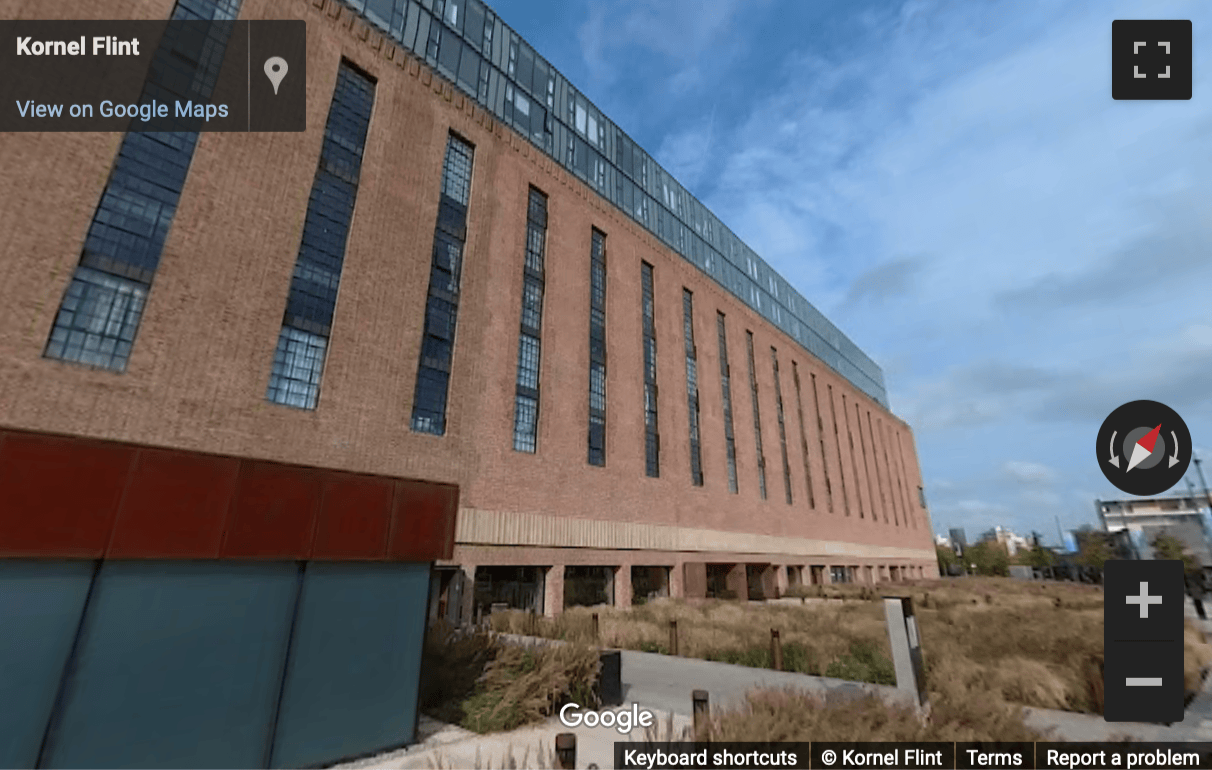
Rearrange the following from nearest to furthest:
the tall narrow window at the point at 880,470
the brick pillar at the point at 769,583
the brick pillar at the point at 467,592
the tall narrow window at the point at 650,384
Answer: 1. the brick pillar at the point at 467,592
2. the tall narrow window at the point at 650,384
3. the brick pillar at the point at 769,583
4. the tall narrow window at the point at 880,470

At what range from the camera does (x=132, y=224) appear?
14.5m

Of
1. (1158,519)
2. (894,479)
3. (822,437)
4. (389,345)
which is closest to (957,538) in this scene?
(1158,519)

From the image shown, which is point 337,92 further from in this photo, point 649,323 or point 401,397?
point 649,323

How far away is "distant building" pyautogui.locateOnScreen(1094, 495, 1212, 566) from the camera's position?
54.7 metres

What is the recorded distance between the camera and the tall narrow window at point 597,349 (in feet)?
89.6

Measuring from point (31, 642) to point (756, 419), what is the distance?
41198 millimetres

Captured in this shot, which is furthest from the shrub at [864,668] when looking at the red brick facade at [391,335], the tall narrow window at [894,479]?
the tall narrow window at [894,479]

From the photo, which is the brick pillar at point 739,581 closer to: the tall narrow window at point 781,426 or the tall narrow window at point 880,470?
the tall narrow window at point 781,426

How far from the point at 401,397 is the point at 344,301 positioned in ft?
12.6

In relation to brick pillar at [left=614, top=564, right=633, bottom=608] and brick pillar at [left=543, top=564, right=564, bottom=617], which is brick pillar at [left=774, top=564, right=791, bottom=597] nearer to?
brick pillar at [left=614, top=564, right=633, bottom=608]

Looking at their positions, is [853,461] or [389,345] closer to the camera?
[389,345]

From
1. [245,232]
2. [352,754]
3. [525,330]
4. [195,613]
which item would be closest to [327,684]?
[352,754]

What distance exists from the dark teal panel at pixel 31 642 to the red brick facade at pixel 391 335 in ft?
2.99

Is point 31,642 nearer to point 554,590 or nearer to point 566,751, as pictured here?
point 566,751
